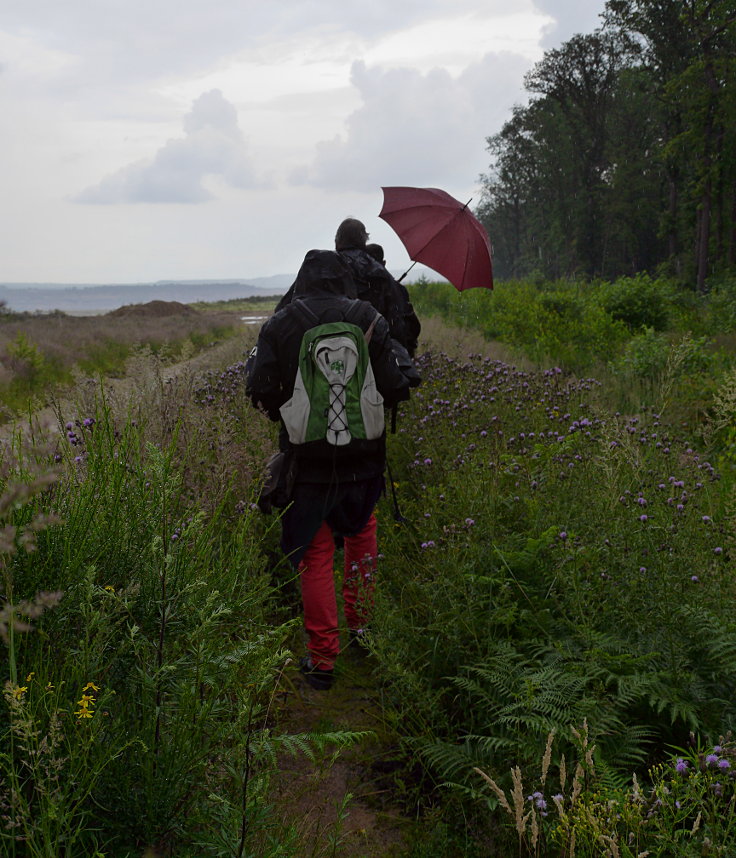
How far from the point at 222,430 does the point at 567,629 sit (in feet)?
7.88

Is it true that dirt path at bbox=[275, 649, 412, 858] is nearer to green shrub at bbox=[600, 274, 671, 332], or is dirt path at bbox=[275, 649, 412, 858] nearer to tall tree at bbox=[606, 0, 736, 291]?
green shrub at bbox=[600, 274, 671, 332]

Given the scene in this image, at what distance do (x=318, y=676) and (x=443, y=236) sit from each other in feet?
8.82

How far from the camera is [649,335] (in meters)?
9.45

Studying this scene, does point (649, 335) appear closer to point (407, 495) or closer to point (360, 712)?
point (407, 495)

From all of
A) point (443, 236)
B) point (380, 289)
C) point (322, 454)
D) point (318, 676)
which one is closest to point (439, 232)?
point (443, 236)

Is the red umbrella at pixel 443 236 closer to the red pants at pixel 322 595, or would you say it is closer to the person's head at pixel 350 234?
the person's head at pixel 350 234

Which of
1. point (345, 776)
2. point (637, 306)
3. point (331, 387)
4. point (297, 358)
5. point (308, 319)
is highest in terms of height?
point (637, 306)

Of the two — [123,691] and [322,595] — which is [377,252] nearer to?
[322,595]

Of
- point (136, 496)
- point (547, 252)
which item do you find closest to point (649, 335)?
point (136, 496)

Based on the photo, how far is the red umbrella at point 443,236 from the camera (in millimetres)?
4168

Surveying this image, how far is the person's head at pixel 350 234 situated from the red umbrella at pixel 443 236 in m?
0.20

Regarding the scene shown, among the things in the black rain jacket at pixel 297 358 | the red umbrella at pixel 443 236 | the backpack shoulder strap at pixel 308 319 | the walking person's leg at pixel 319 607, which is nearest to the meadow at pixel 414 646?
the walking person's leg at pixel 319 607

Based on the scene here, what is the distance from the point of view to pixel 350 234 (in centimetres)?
418

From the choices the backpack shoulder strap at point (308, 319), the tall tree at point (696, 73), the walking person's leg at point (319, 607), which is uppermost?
the tall tree at point (696, 73)
